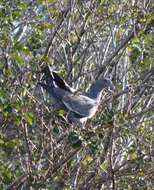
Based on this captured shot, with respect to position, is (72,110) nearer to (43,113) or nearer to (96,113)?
(96,113)

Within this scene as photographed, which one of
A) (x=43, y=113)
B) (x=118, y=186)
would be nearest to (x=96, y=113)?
(x=118, y=186)

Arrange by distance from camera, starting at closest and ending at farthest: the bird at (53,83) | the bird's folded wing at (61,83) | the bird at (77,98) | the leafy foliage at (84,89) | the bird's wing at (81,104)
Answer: the leafy foliage at (84,89)
the bird at (53,83)
the bird's folded wing at (61,83)
the bird at (77,98)
the bird's wing at (81,104)

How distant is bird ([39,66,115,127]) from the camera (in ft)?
21.7

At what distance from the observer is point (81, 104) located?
7.18 meters

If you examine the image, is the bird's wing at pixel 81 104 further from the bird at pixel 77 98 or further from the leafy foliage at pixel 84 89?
the leafy foliage at pixel 84 89

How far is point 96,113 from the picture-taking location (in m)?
6.95

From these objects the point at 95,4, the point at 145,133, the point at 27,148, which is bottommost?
the point at 145,133

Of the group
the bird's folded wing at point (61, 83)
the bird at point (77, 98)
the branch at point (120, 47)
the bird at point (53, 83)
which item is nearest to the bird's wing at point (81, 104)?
the bird at point (77, 98)

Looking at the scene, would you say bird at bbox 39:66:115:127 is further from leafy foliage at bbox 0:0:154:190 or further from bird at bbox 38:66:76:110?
leafy foliage at bbox 0:0:154:190

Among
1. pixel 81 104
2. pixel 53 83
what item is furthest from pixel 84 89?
pixel 53 83

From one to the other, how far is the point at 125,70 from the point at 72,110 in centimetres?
80

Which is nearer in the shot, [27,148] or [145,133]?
[27,148]

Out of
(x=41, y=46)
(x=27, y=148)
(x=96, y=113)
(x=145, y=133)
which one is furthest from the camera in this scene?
(x=41, y=46)

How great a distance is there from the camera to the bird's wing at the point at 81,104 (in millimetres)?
6953
